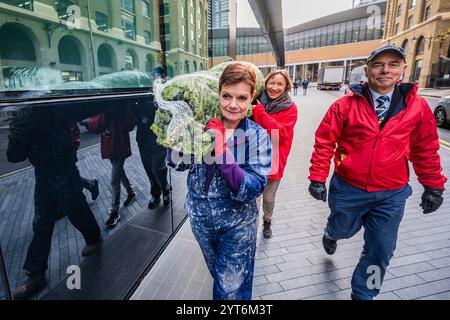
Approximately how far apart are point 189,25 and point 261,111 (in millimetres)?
2915

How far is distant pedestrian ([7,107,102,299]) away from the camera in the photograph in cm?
146

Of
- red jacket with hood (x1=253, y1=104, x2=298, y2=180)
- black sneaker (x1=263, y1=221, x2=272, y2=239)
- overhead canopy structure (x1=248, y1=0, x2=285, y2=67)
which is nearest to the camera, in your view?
red jacket with hood (x1=253, y1=104, x2=298, y2=180)

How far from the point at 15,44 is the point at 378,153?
2.52 metres

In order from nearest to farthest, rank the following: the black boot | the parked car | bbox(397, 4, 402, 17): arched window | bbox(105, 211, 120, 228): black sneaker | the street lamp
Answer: the black boot, the street lamp, bbox(105, 211, 120, 228): black sneaker, the parked car, bbox(397, 4, 402, 17): arched window

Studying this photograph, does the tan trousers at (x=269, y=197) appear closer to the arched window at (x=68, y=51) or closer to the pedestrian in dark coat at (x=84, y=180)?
the pedestrian in dark coat at (x=84, y=180)

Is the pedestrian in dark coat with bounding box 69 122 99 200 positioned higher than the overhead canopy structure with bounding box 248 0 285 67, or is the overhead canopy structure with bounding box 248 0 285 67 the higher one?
the overhead canopy structure with bounding box 248 0 285 67

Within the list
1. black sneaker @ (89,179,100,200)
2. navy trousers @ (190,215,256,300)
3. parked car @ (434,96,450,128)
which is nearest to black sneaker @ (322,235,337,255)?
navy trousers @ (190,215,256,300)

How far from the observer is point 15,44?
1436mm

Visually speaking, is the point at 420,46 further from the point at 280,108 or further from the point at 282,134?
the point at 282,134

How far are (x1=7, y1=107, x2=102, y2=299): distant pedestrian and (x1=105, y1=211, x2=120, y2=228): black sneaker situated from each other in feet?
1.19

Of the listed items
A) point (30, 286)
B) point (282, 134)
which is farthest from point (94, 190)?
point (282, 134)

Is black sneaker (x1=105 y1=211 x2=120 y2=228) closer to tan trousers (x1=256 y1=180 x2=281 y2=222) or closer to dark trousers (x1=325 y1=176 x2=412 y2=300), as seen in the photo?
tan trousers (x1=256 y1=180 x2=281 y2=222)

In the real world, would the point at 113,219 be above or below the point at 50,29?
below

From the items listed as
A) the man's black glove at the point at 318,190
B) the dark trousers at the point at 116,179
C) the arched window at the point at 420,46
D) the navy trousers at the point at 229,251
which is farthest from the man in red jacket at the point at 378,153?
the arched window at the point at 420,46
